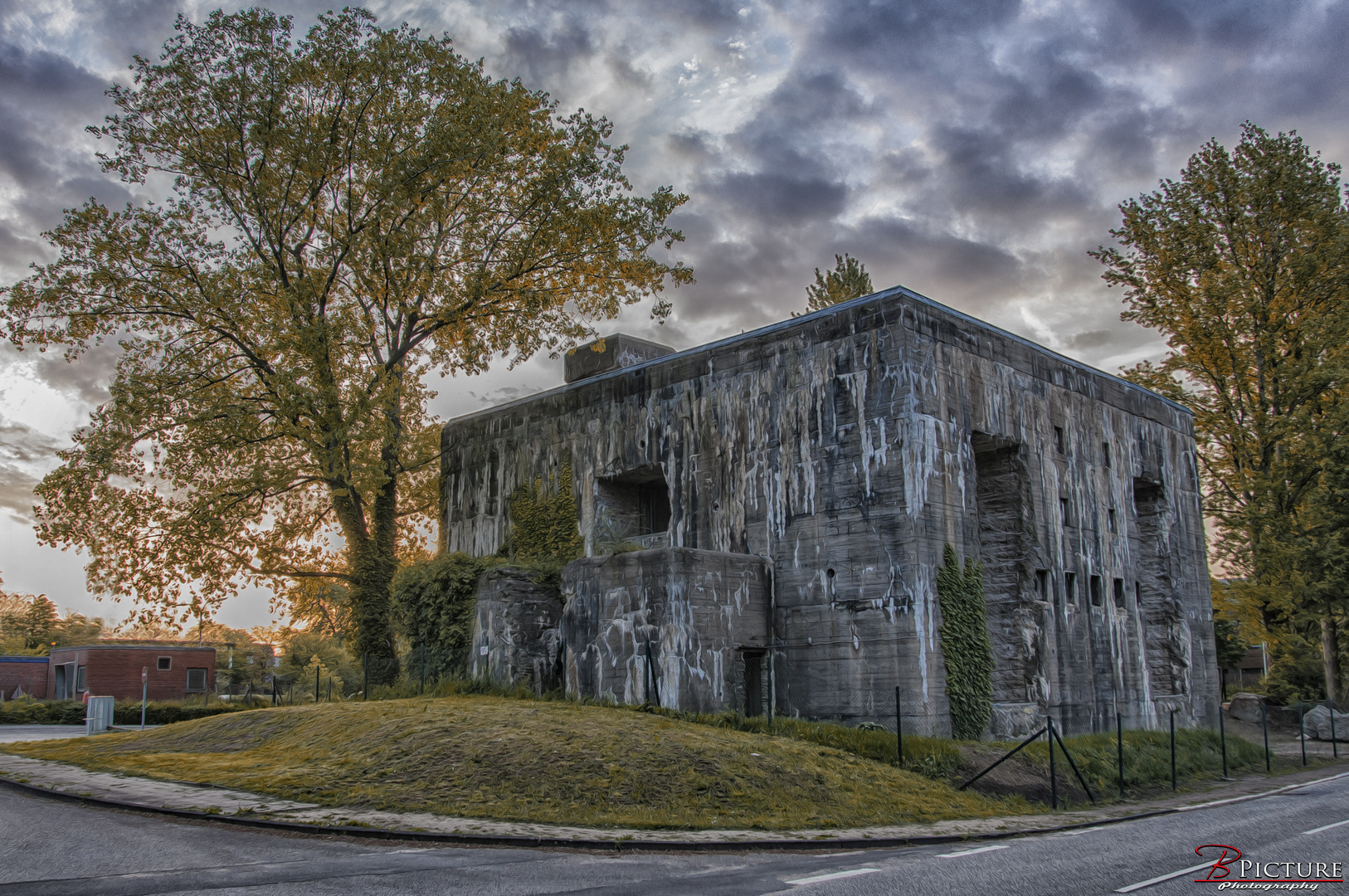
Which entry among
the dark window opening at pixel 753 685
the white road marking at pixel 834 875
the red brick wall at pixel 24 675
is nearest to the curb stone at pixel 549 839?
the white road marking at pixel 834 875

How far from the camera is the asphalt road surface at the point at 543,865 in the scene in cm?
818

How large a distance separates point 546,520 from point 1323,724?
25.4 m

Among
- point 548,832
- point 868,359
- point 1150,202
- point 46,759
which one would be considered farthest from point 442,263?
point 1150,202

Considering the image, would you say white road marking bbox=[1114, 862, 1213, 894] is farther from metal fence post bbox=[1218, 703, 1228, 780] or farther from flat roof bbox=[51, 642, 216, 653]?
flat roof bbox=[51, 642, 216, 653]

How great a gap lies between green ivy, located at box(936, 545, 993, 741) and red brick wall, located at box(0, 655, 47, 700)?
175 feet

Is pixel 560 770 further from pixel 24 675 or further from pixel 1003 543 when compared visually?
pixel 24 675

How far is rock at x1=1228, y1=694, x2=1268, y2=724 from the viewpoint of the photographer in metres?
35.7

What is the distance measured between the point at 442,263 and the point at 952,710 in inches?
720

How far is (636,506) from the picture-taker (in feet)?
84.6

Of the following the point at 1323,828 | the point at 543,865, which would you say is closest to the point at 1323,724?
the point at 1323,828

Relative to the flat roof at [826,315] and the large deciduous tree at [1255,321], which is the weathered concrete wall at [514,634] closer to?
the flat roof at [826,315]

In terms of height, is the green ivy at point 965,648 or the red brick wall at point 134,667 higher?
the green ivy at point 965,648

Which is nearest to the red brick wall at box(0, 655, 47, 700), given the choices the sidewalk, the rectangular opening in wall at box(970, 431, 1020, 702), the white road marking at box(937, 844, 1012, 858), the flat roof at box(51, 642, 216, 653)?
the flat roof at box(51, 642, 216, 653)

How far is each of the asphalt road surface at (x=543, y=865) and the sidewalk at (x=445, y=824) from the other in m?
0.32
